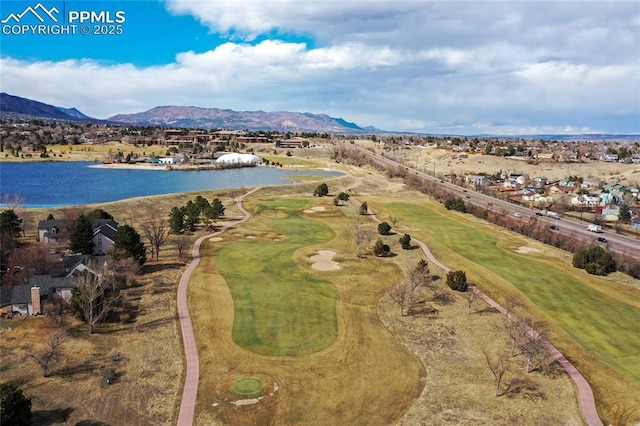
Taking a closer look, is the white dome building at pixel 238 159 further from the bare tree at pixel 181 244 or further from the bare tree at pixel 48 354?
the bare tree at pixel 48 354

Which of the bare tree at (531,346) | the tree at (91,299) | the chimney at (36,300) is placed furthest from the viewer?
the chimney at (36,300)

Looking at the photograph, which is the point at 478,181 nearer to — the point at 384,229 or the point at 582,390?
the point at 384,229

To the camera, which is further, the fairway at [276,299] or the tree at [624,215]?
the tree at [624,215]

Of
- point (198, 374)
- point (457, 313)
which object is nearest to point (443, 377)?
point (457, 313)

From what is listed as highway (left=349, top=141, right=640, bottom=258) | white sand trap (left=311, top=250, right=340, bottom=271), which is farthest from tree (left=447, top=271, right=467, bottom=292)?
highway (left=349, top=141, right=640, bottom=258)

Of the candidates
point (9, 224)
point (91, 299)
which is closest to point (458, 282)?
point (91, 299)

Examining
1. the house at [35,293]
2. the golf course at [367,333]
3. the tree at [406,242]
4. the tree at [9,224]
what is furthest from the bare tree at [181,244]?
the tree at [406,242]

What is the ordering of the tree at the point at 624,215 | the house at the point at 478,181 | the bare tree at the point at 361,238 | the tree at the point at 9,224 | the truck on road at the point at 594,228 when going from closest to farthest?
the tree at the point at 9,224 < the bare tree at the point at 361,238 < the truck on road at the point at 594,228 < the tree at the point at 624,215 < the house at the point at 478,181

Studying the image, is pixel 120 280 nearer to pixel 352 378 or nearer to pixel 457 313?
pixel 352 378
